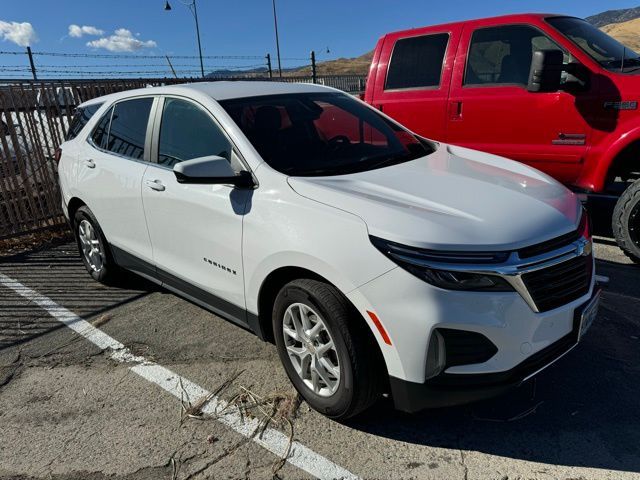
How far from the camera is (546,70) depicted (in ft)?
14.8

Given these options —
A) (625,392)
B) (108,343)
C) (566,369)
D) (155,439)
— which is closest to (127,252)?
(108,343)

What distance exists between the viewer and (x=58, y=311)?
4438 mm

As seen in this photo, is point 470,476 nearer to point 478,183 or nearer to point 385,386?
point 385,386

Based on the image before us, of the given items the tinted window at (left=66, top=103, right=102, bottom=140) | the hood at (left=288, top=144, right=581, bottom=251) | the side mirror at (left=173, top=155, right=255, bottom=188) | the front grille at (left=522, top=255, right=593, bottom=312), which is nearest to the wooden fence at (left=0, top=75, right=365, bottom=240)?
the tinted window at (left=66, top=103, right=102, bottom=140)

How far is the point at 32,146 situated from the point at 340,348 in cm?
589

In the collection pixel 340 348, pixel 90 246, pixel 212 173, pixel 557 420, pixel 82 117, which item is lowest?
pixel 557 420

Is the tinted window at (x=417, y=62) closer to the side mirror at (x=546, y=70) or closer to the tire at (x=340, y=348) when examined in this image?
the side mirror at (x=546, y=70)

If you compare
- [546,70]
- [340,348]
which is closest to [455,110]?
[546,70]

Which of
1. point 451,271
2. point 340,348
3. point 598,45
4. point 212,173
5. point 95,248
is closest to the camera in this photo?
point 451,271

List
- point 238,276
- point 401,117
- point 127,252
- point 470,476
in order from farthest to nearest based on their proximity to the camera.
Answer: point 401,117 → point 127,252 → point 238,276 → point 470,476

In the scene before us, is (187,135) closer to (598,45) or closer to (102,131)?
(102,131)

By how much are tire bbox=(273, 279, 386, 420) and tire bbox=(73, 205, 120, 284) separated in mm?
2452

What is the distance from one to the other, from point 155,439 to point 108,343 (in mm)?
1339

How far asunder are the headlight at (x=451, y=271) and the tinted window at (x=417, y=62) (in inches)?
149
